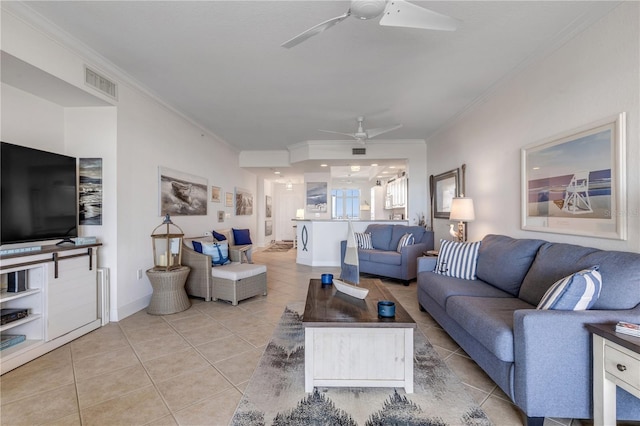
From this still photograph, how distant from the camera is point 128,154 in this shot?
3240 millimetres

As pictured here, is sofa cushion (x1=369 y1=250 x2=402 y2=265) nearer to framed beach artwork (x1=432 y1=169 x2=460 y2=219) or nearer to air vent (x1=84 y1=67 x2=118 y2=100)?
framed beach artwork (x1=432 y1=169 x2=460 y2=219)

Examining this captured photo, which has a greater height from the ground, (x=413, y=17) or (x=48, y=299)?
(x=413, y=17)

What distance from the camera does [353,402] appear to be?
174 centimetres

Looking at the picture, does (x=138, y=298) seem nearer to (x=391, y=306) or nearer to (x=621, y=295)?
(x=391, y=306)

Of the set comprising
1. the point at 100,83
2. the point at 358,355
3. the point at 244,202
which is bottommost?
the point at 358,355

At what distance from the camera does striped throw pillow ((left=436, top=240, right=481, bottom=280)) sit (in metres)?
2.99

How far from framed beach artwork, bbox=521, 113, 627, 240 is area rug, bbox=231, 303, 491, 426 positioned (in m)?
1.60

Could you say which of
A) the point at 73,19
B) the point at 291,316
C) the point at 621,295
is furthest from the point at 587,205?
the point at 73,19

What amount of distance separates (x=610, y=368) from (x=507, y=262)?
134 cm

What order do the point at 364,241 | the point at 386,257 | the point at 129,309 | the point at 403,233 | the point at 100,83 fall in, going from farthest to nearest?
the point at 364,241, the point at 403,233, the point at 386,257, the point at 129,309, the point at 100,83

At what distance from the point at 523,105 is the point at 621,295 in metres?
2.14

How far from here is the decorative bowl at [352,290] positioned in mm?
2176

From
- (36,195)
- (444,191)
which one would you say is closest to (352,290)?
(36,195)

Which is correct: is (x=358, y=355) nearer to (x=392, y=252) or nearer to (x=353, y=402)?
(x=353, y=402)
